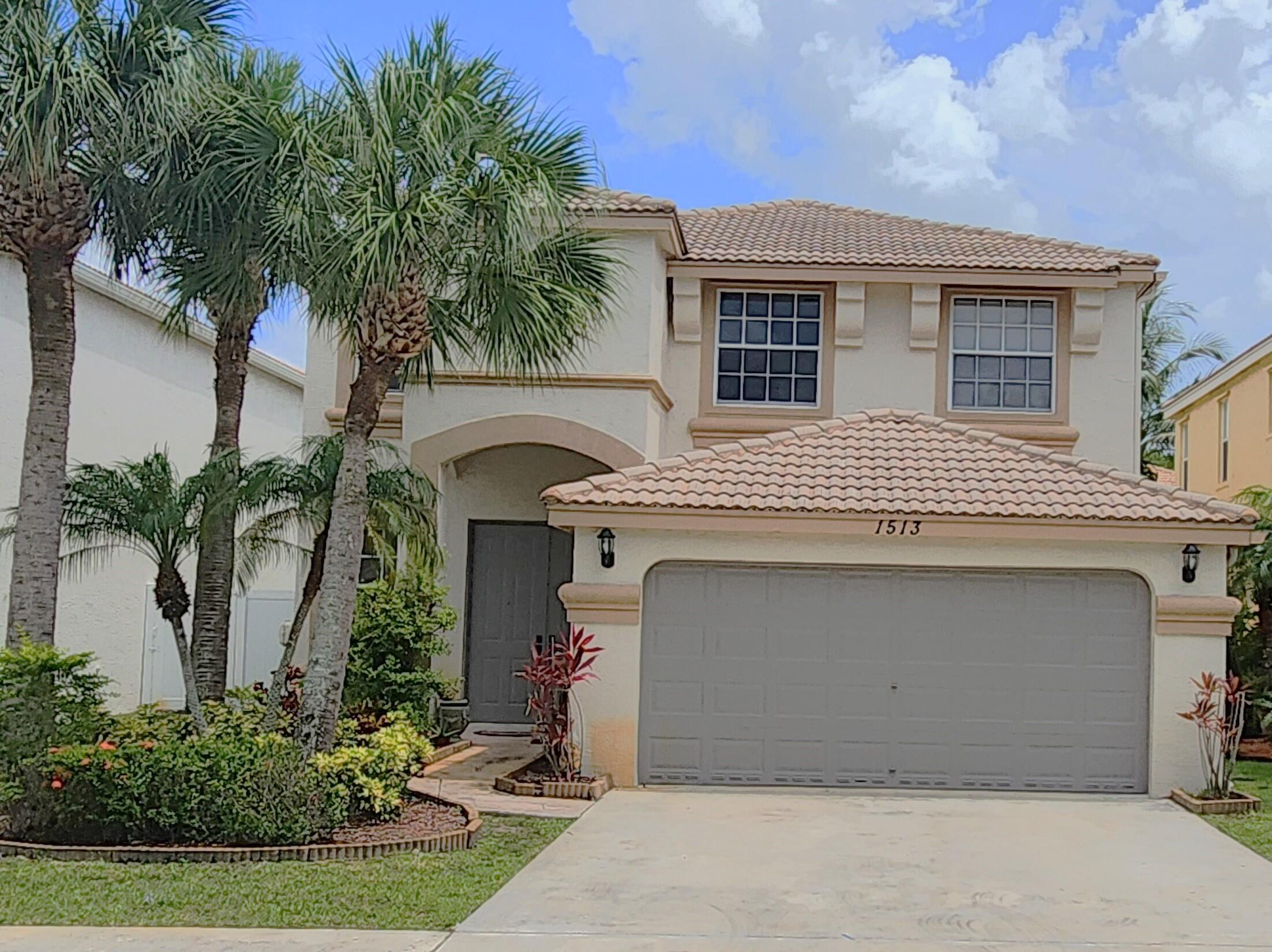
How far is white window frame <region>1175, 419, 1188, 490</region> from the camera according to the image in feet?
104

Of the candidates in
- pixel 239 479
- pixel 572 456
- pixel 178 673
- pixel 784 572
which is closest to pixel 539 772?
pixel 784 572

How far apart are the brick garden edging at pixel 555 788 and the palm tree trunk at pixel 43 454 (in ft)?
14.9

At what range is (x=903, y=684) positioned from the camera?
50.4ft

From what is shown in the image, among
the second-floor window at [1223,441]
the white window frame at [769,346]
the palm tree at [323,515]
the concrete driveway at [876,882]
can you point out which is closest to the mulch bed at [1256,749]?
the concrete driveway at [876,882]

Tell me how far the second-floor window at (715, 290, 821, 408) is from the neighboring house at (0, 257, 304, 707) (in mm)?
7162

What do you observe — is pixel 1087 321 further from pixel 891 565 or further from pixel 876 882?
pixel 876 882

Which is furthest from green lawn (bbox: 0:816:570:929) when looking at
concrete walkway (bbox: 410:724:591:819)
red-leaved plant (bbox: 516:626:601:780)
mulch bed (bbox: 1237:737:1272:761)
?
mulch bed (bbox: 1237:737:1272:761)

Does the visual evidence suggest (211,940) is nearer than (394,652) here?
Yes

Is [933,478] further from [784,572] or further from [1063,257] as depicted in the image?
[1063,257]

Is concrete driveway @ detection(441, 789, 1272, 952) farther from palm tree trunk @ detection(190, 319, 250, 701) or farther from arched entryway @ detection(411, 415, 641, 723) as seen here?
arched entryway @ detection(411, 415, 641, 723)

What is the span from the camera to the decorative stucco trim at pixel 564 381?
710 inches

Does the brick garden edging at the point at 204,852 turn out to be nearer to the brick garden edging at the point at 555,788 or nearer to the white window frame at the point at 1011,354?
the brick garden edging at the point at 555,788

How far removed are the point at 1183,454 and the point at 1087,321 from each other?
46.1 feet

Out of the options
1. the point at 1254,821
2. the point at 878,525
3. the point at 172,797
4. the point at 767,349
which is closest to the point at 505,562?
the point at 767,349
